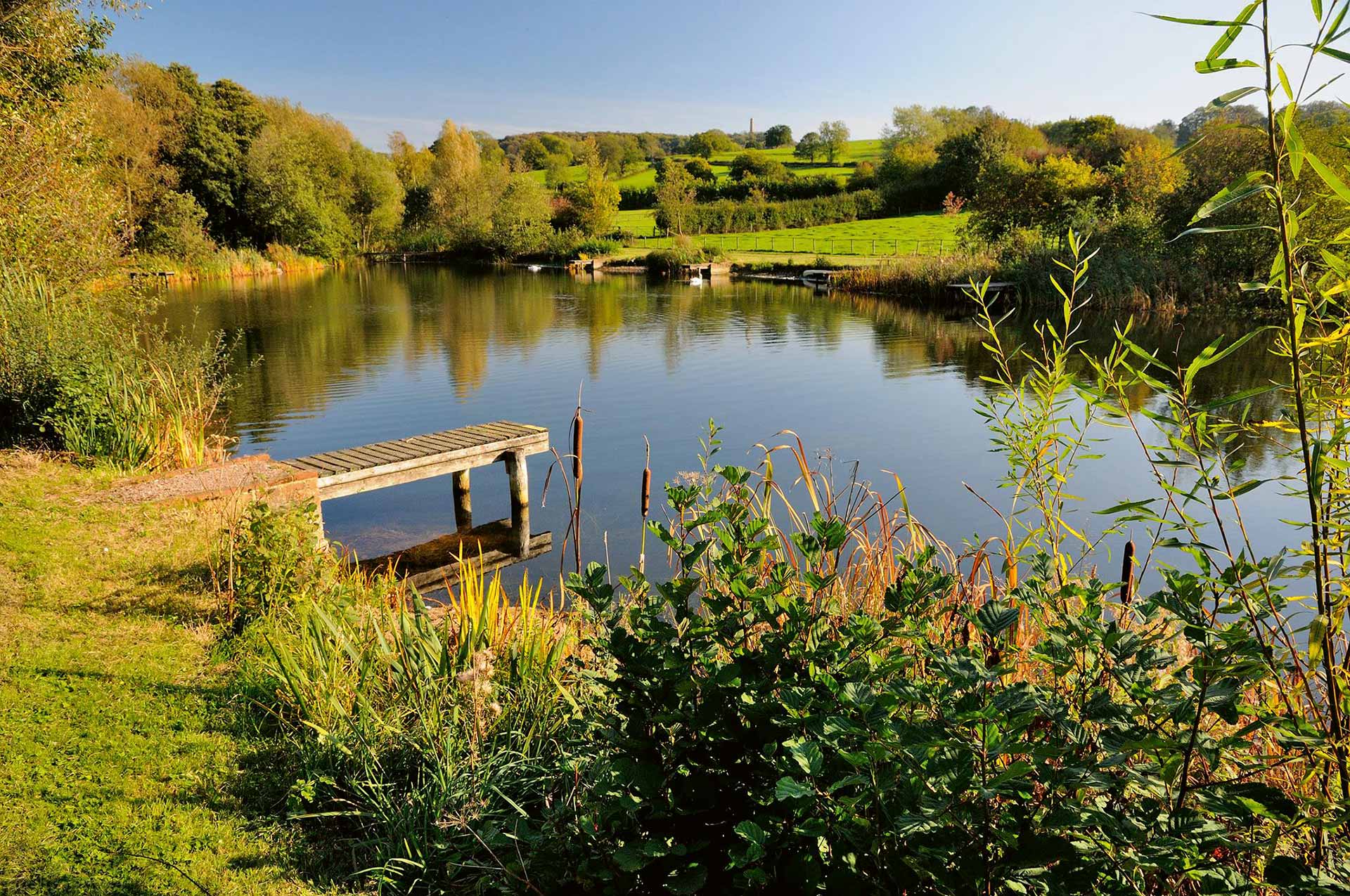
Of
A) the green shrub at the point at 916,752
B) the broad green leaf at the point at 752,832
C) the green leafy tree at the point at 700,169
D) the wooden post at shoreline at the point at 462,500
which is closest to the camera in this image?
the green shrub at the point at 916,752

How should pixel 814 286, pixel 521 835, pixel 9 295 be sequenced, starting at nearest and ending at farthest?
pixel 521 835 < pixel 9 295 < pixel 814 286

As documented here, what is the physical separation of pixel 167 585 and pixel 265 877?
10.1 feet

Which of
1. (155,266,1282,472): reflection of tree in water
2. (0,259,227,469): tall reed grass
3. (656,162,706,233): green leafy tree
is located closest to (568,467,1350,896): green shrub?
(0,259,227,469): tall reed grass

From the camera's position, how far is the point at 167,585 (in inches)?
201

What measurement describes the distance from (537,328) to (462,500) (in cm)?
1435

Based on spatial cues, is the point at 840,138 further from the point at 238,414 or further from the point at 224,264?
the point at 238,414

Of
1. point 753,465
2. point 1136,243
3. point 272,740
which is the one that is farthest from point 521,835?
point 1136,243

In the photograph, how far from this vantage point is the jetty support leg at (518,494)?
897 centimetres

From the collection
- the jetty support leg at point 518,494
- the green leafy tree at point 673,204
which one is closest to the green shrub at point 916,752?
the jetty support leg at point 518,494

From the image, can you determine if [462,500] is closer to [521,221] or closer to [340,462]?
[340,462]

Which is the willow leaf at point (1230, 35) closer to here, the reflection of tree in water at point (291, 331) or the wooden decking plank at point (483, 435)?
the wooden decking plank at point (483, 435)

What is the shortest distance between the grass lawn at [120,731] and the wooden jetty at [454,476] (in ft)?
7.21

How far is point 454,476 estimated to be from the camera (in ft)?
30.2

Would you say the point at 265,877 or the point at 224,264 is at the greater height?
the point at 224,264
